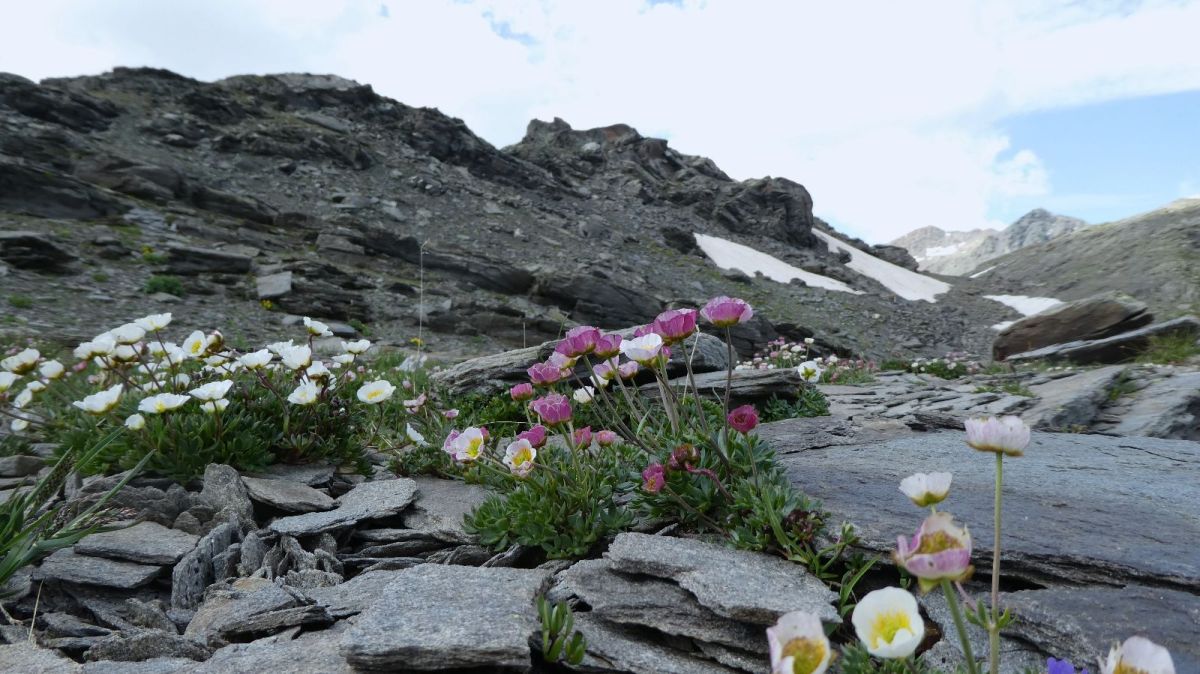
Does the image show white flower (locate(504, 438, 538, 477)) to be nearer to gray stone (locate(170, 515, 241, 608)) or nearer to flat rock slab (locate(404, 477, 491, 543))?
flat rock slab (locate(404, 477, 491, 543))

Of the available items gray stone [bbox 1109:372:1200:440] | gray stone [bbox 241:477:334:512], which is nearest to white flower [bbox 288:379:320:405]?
gray stone [bbox 241:477:334:512]

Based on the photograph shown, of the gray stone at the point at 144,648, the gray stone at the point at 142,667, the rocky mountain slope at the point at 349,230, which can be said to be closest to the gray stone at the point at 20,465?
the gray stone at the point at 144,648

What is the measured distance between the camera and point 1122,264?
42625 mm

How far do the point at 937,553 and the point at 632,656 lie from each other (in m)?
1.20

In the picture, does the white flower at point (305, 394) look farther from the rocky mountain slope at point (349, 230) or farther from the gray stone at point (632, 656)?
the gray stone at point (632, 656)

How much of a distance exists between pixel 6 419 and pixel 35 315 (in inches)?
307

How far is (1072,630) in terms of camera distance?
179 cm

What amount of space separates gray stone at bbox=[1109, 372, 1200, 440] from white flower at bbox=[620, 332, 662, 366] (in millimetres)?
5192

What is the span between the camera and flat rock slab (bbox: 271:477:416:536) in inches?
133

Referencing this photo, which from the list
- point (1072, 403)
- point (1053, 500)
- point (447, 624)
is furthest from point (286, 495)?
point (1072, 403)

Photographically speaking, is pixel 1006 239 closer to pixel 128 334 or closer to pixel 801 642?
pixel 128 334

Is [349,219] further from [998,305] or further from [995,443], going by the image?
[998,305]

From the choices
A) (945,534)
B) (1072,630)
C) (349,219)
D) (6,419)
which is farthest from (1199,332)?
(349,219)

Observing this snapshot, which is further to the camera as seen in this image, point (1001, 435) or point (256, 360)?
point (256, 360)
